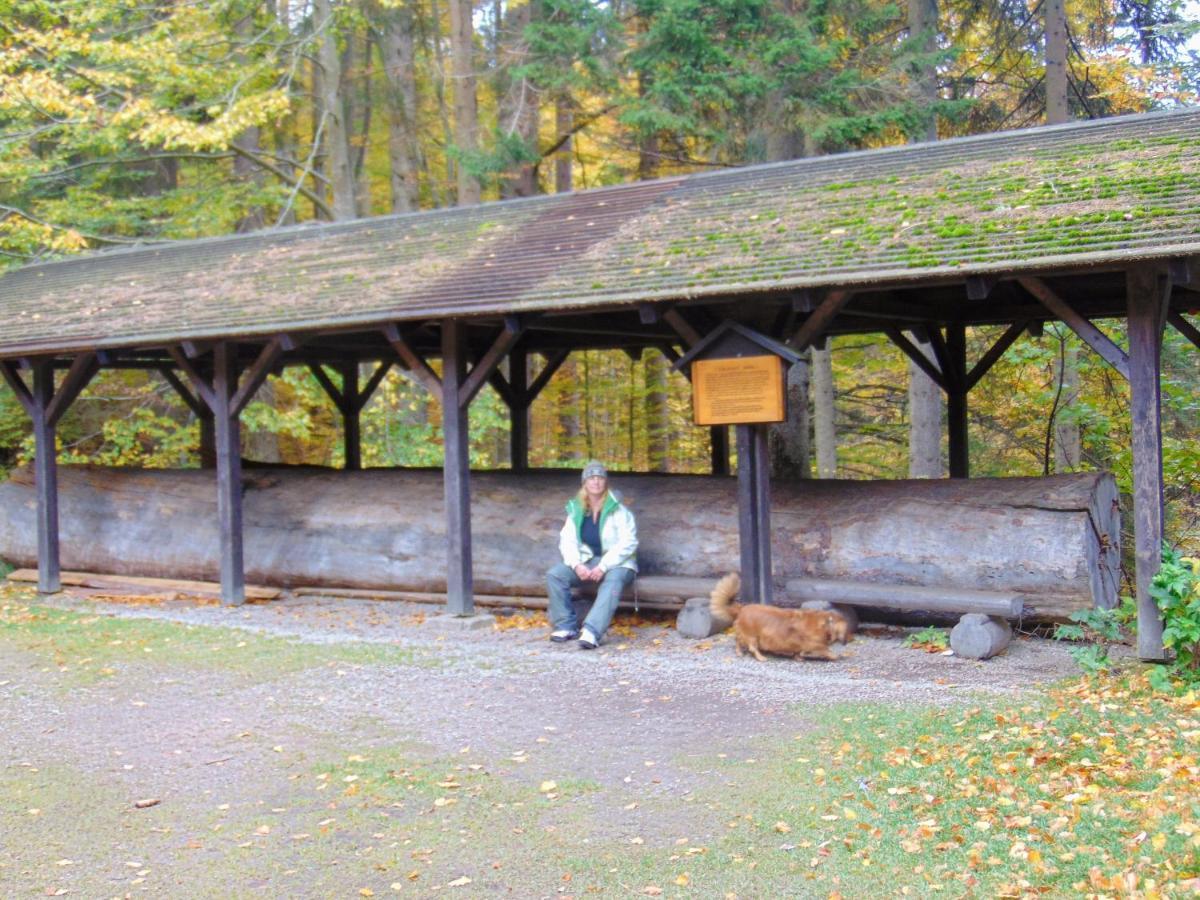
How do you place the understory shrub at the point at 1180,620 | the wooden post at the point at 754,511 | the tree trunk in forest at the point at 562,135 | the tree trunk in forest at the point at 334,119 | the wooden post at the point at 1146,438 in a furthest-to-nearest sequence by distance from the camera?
1. the tree trunk in forest at the point at 562,135
2. the tree trunk in forest at the point at 334,119
3. the wooden post at the point at 754,511
4. the wooden post at the point at 1146,438
5. the understory shrub at the point at 1180,620

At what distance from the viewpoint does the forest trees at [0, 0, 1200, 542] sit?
53.9 feet

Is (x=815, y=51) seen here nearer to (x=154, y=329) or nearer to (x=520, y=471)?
(x=520, y=471)

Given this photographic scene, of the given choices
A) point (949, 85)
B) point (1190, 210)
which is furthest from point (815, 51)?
point (1190, 210)

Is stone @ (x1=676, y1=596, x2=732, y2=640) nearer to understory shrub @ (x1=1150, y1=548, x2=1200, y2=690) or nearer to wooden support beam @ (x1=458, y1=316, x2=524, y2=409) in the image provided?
wooden support beam @ (x1=458, y1=316, x2=524, y2=409)

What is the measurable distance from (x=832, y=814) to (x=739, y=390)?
16.0ft

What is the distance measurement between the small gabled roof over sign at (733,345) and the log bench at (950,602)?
189 cm

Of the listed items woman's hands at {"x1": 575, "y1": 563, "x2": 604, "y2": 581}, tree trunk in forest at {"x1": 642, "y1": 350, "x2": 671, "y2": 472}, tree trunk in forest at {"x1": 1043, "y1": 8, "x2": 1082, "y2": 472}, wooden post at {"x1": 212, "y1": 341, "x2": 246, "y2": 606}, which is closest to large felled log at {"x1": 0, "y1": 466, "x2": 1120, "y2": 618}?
wooden post at {"x1": 212, "y1": 341, "x2": 246, "y2": 606}

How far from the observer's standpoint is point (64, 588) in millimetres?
14461

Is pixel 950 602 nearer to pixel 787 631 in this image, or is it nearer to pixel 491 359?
pixel 787 631

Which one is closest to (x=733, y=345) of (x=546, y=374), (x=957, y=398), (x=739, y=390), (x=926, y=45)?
(x=739, y=390)

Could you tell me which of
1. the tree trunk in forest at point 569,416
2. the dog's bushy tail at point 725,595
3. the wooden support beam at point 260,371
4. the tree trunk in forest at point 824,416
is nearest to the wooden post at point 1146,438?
the dog's bushy tail at point 725,595

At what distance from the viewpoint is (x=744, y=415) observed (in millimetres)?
9922

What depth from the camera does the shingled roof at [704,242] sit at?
8453 mm

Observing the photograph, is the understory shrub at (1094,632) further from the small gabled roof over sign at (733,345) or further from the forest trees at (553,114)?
the forest trees at (553,114)
